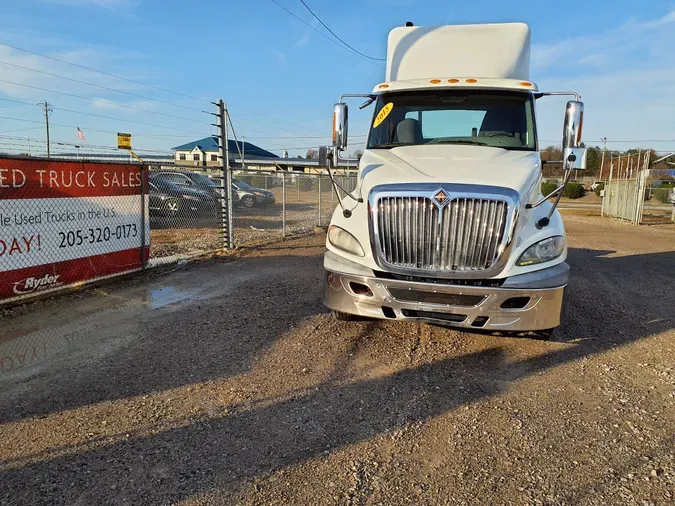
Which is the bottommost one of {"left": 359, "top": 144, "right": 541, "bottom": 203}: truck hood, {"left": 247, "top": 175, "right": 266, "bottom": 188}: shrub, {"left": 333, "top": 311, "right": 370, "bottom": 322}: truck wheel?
{"left": 333, "top": 311, "right": 370, "bottom": 322}: truck wheel

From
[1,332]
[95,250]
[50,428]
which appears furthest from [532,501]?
[95,250]

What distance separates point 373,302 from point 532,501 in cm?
201

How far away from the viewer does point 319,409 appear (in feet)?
11.1

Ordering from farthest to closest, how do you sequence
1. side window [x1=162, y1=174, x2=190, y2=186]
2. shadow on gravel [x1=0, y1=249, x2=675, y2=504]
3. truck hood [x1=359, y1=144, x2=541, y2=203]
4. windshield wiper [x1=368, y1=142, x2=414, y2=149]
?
side window [x1=162, y1=174, x2=190, y2=186], windshield wiper [x1=368, y1=142, x2=414, y2=149], truck hood [x1=359, y1=144, x2=541, y2=203], shadow on gravel [x1=0, y1=249, x2=675, y2=504]

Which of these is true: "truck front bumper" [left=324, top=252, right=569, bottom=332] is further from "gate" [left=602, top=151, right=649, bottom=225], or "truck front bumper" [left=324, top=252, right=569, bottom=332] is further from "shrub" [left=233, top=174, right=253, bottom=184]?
"gate" [left=602, top=151, right=649, bottom=225]

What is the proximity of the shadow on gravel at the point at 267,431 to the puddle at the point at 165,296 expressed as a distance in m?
1.97

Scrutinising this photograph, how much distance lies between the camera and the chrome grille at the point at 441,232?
3.93 meters

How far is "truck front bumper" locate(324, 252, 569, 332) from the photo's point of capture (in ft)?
12.7

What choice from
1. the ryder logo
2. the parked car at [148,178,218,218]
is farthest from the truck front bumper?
the parked car at [148,178,218,218]

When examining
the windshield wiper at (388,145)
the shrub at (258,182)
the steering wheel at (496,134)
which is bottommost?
the shrub at (258,182)

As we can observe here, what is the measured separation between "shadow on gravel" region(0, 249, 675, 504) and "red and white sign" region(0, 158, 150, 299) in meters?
2.89

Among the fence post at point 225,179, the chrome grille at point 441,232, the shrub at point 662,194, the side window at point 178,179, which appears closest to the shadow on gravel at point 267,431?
the chrome grille at point 441,232

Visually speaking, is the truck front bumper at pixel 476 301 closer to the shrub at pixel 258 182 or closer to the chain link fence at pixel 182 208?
the chain link fence at pixel 182 208

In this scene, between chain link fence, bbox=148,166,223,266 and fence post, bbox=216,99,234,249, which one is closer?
fence post, bbox=216,99,234,249
